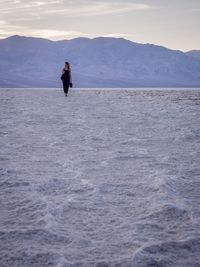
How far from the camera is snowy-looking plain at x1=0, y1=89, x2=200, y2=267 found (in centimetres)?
276

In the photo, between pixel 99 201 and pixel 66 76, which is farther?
pixel 66 76

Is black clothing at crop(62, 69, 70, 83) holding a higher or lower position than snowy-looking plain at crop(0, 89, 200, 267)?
higher

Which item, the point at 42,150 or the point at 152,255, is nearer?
the point at 152,255

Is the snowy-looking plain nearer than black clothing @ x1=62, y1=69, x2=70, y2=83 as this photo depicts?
Yes

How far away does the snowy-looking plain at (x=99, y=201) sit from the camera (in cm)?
276

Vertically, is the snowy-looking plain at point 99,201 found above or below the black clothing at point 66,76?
below

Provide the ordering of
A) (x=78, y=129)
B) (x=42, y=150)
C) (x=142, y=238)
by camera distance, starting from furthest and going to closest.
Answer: (x=78, y=129) < (x=42, y=150) < (x=142, y=238)

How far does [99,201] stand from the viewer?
12.8 feet

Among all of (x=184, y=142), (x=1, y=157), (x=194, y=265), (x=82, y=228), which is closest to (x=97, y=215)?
(x=82, y=228)

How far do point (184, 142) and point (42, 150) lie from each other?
2817 millimetres

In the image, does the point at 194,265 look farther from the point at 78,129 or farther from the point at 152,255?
the point at 78,129

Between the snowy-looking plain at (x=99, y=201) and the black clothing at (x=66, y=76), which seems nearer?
the snowy-looking plain at (x=99, y=201)

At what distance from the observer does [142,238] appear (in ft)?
9.87

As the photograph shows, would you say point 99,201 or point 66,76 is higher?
point 66,76
